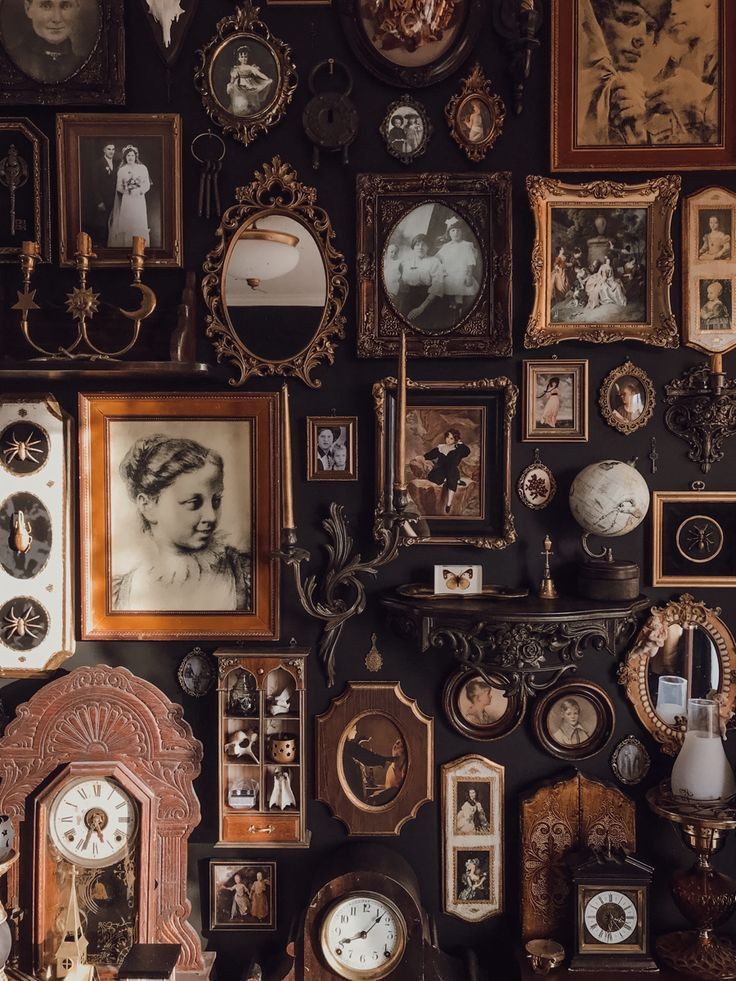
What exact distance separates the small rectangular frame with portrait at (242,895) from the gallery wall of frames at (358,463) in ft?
0.04

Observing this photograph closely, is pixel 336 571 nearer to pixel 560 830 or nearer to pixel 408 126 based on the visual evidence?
pixel 560 830

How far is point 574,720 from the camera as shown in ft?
8.83

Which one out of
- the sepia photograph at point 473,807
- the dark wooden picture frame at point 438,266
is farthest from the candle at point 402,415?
the sepia photograph at point 473,807

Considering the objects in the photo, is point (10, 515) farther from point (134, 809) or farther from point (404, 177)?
point (404, 177)

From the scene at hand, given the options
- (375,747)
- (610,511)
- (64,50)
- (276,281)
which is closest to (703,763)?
(610,511)

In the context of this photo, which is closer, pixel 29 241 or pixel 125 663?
pixel 29 241

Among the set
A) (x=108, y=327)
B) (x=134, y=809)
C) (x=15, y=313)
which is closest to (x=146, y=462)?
(x=108, y=327)

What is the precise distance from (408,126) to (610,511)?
142cm

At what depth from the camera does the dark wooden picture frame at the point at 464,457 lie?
2631 mm

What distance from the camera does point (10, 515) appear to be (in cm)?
269

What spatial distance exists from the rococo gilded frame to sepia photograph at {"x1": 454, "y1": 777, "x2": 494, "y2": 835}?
150 centimetres

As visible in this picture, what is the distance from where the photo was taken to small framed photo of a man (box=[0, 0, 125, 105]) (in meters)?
2.59

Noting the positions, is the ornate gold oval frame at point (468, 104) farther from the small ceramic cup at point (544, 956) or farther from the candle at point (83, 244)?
the small ceramic cup at point (544, 956)

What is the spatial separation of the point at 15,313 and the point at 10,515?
0.68m
